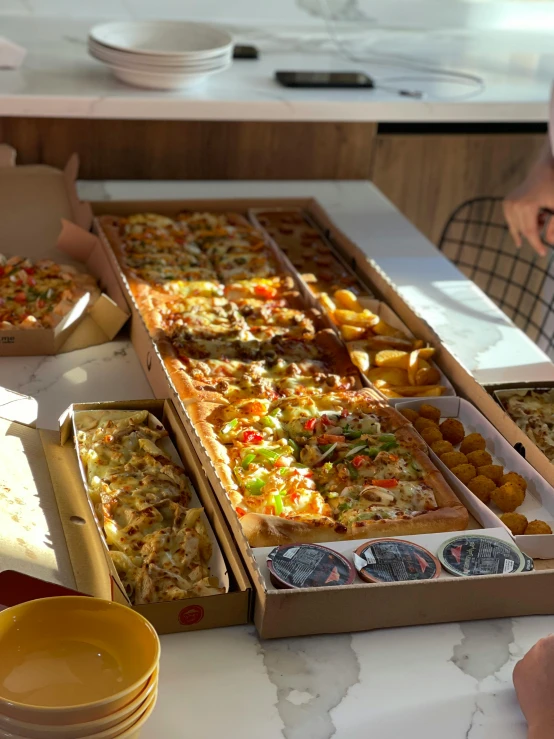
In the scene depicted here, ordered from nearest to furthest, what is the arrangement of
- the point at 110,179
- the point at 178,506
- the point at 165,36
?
the point at 178,506, the point at 165,36, the point at 110,179

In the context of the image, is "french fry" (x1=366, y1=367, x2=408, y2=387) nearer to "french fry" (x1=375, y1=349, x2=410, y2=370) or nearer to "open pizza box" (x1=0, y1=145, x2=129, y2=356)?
"french fry" (x1=375, y1=349, x2=410, y2=370)

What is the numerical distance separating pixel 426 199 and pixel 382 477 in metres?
2.06

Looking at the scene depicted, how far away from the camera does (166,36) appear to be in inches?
115

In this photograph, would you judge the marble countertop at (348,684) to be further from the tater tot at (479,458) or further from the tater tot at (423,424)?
the tater tot at (423,424)

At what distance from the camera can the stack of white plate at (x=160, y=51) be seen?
2.69 meters

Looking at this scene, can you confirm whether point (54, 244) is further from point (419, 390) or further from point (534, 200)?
point (534, 200)

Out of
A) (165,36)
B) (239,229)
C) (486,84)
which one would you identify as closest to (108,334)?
(239,229)

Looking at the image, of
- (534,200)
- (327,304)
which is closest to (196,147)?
(327,304)

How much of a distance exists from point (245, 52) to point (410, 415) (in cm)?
175

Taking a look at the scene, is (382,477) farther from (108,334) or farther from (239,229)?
(239,229)

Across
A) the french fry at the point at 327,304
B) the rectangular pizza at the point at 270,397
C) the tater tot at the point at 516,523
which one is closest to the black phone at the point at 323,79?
the rectangular pizza at the point at 270,397

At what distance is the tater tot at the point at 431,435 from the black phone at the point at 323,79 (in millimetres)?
1439

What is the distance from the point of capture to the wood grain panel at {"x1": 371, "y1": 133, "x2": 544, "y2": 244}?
3477 millimetres

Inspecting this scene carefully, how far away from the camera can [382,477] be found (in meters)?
1.80
